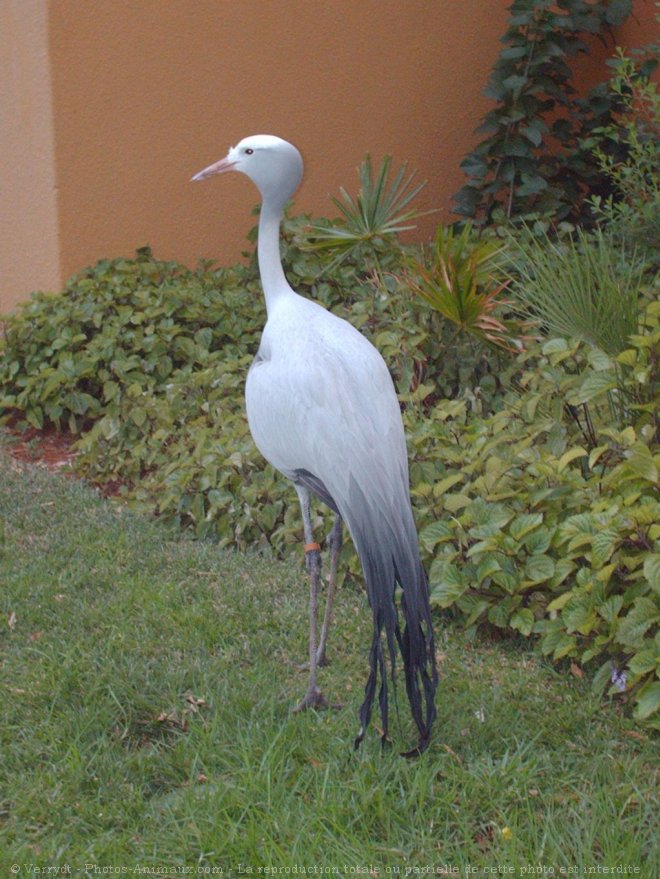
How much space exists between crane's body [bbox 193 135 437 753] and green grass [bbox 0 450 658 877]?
8.2 inches

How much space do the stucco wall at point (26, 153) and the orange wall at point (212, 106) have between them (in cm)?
2

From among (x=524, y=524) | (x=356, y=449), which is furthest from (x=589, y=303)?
(x=356, y=449)

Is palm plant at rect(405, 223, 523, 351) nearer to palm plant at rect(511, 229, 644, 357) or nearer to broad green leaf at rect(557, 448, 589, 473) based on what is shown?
palm plant at rect(511, 229, 644, 357)

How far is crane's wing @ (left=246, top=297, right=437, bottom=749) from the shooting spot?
2998mm

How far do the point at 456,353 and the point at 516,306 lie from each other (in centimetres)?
40

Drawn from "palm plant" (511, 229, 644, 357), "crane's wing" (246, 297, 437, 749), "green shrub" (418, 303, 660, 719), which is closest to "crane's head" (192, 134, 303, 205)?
"crane's wing" (246, 297, 437, 749)

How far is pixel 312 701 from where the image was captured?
3.50m

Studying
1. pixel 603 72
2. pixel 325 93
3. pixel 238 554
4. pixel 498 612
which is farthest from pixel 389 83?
pixel 498 612

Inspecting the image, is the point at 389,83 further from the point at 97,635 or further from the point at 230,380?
the point at 97,635

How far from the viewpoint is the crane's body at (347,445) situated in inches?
118

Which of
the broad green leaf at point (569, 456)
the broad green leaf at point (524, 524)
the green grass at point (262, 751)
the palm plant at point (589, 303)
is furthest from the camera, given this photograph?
the palm plant at point (589, 303)

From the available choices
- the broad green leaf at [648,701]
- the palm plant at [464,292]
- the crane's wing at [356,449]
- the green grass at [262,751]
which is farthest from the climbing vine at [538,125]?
the broad green leaf at [648,701]

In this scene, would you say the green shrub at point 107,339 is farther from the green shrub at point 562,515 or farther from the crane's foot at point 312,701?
the crane's foot at point 312,701

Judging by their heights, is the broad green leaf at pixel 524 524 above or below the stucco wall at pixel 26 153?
below
